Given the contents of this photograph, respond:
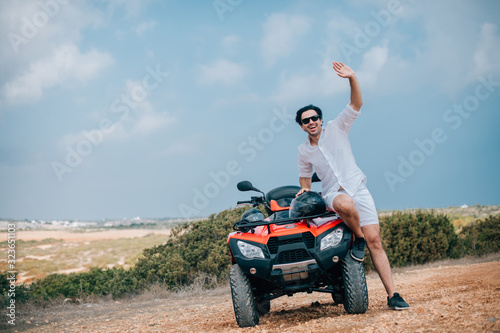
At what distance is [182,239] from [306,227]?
9.99 metres

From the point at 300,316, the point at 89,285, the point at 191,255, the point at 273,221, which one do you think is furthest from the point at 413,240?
the point at 273,221

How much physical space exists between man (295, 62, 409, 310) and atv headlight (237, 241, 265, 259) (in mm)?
939

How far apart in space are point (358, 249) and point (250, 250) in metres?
1.18

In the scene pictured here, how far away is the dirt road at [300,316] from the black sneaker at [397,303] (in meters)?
0.09

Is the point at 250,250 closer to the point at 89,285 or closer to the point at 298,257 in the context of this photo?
the point at 298,257

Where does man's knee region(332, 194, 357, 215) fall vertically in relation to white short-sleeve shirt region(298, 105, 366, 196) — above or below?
below

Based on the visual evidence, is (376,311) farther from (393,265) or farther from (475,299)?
(393,265)

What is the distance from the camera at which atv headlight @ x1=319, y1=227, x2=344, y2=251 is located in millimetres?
4723

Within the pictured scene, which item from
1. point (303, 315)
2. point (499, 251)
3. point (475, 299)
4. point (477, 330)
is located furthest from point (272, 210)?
point (499, 251)

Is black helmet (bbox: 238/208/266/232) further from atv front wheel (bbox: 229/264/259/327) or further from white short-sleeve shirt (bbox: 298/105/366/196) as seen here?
white short-sleeve shirt (bbox: 298/105/366/196)

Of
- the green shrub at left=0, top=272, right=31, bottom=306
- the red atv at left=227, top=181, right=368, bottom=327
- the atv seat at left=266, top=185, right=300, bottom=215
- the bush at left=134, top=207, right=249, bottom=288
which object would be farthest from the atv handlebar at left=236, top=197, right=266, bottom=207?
the green shrub at left=0, top=272, right=31, bottom=306

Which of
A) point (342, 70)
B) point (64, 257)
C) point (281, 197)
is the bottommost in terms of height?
point (281, 197)

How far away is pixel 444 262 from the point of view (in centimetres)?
1537

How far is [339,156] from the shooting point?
502 centimetres
